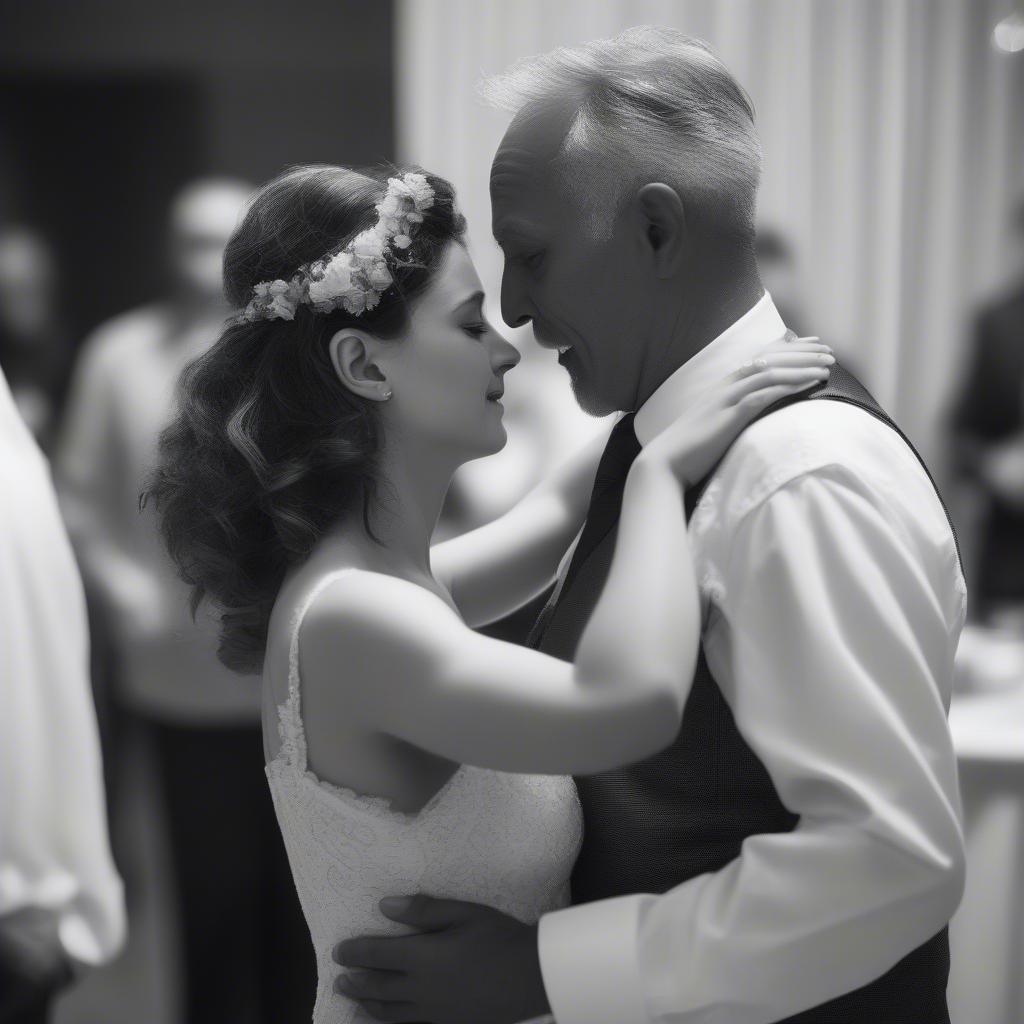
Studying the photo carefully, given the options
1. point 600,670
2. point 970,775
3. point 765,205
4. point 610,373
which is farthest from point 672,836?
point 765,205

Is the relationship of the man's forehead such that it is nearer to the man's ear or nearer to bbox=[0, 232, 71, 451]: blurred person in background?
the man's ear

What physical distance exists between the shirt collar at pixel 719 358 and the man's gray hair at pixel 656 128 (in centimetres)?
9

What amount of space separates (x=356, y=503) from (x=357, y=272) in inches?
10.0

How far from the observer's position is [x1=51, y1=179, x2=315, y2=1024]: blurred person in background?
322 cm

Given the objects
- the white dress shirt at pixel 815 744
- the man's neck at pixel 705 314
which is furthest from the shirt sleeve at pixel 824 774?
the man's neck at pixel 705 314

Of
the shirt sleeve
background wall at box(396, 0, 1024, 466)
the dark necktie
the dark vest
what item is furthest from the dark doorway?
the shirt sleeve

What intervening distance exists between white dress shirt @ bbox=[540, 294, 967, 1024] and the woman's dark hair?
0.43 metres

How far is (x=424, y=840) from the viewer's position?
4.56ft

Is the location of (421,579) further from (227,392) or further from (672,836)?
(672,836)

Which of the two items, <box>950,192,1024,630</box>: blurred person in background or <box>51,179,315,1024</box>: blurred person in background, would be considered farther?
<box>950,192,1024,630</box>: blurred person in background

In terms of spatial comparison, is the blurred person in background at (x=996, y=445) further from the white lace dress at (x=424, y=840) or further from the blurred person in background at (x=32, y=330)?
the white lace dress at (x=424, y=840)

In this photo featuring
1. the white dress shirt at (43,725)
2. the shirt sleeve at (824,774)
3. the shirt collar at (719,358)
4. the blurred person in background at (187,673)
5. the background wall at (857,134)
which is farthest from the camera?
the background wall at (857,134)

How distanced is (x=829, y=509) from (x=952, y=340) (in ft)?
9.17

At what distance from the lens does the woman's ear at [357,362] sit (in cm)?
144
